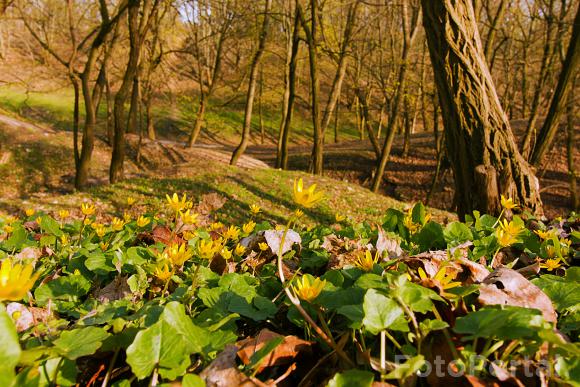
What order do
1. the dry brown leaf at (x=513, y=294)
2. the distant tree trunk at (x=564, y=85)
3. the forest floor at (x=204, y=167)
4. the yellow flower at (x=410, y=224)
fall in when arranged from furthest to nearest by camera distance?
the forest floor at (x=204, y=167), the distant tree trunk at (x=564, y=85), the yellow flower at (x=410, y=224), the dry brown leaf at (x=513, y=294)

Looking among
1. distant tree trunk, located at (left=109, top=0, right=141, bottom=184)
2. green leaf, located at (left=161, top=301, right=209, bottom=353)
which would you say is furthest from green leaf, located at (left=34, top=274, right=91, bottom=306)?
distant tree trunk, located at (left=109, top=0, right=141, bottom=184)

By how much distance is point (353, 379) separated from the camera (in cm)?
65

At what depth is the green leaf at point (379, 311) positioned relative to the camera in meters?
0.72

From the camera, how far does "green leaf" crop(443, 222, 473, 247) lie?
1.54m

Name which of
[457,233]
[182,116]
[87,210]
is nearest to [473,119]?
[457,233]

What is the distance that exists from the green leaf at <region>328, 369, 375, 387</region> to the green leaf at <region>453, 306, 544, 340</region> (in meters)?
0.20

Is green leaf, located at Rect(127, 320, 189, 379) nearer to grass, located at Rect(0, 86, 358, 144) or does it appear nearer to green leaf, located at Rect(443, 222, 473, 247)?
green leaf, located at Rect(443, 222, 473, 247)

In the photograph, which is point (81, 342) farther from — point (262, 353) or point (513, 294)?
point (513, 294)

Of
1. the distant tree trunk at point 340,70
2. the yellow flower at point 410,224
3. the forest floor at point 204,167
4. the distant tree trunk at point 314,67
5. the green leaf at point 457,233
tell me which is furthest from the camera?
the distant tree trunk at point 340,70

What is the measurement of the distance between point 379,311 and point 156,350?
41cm

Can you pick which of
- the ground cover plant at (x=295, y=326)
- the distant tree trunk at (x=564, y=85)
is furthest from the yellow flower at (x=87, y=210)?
the distant tree trunk at (x=564, y=85)

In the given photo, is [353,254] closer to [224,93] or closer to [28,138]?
[28,138]

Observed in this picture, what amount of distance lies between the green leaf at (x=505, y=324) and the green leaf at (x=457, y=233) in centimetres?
84

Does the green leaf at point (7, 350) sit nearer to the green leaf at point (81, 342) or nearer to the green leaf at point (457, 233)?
the green leaf at point (81, 342)
